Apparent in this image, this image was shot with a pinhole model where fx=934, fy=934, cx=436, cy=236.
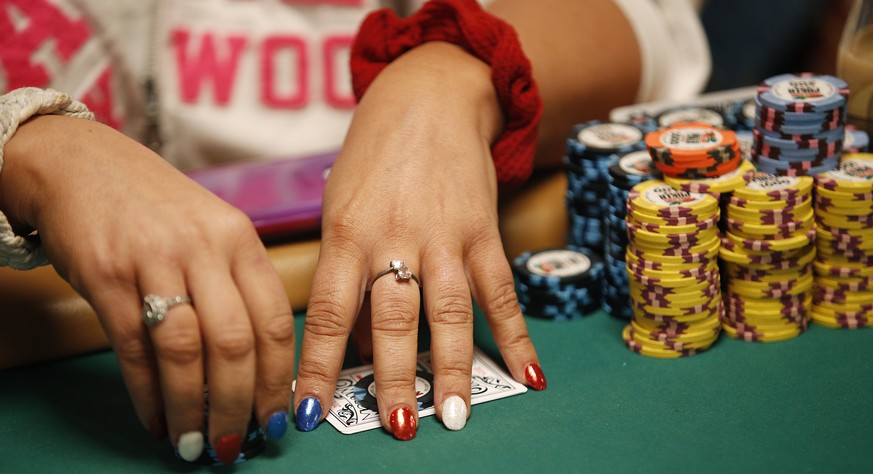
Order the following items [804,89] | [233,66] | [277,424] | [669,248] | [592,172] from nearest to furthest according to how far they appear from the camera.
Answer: [277,424] → [669,248] → [804,89] → [592,172] → [233,66]

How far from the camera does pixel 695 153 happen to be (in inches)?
48.5

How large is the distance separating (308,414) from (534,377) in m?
0.28

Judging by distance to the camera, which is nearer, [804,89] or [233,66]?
[804,89]

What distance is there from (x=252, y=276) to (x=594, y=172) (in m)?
0.65

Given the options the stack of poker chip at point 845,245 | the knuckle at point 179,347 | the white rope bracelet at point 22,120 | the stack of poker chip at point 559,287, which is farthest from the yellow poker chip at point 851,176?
the white rope bracelet at point 22,120

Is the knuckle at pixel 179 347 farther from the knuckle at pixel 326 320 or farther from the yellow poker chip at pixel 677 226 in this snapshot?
the yellow poker chip at pixel 677 226

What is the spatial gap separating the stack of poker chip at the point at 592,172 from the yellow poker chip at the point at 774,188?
0.20m

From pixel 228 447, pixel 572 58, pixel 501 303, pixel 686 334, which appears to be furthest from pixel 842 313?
pixel 228 447

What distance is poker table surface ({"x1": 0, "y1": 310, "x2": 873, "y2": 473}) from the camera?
3.25 feet

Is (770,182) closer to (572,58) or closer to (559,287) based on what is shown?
(559,287)

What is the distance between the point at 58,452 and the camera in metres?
1.06

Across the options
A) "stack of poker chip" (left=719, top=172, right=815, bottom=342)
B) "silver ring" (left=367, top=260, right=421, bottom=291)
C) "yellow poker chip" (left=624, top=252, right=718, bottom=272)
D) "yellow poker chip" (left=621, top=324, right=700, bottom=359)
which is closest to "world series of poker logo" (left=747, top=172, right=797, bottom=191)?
"stack of poker chip" (left=719, top=172, right=815, bottom=342)

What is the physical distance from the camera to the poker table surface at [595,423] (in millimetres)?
991

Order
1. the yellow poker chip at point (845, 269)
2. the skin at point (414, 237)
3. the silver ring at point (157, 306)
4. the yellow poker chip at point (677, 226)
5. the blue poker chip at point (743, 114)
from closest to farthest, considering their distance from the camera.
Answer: the silver ring at point (157, 306)
the skin at point (414, 237)
the yellow poker chip at point (677, 226)
the yellow poker chip at point (845, 269)
the blue poker chip at point (743, 114)
